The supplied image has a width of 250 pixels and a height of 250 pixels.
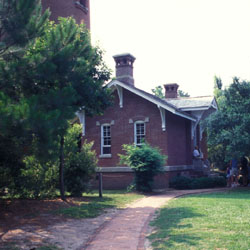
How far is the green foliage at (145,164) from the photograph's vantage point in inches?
658

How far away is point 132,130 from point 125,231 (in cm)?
1286

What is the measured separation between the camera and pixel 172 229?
8211mm

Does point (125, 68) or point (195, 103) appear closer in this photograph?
point (125, 68)

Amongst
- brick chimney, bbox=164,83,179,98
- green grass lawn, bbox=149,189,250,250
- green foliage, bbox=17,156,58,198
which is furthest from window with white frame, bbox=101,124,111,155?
green grass lawn, bbox=149,189,250,250

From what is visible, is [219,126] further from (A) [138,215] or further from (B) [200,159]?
(A) [138,215]

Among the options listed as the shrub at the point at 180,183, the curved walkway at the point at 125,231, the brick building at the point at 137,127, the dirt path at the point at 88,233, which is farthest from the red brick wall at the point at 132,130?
the dirt path at the point at 88,233

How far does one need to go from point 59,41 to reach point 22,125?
3.49 metres

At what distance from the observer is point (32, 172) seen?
13.1 m

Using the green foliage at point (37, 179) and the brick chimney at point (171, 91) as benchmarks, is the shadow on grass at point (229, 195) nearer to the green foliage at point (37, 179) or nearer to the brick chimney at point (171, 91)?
the green foliage at point (37, 179)

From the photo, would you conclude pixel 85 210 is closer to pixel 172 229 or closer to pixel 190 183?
pixel 172 229

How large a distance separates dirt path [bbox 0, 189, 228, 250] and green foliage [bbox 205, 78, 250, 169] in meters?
6.93

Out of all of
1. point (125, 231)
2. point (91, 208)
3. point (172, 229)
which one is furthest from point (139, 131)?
point (172, 229)

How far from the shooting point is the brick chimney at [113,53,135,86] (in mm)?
22608

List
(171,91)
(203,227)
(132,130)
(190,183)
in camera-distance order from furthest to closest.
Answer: (171,91)
(132,130)
(190,183)
(203,227)
